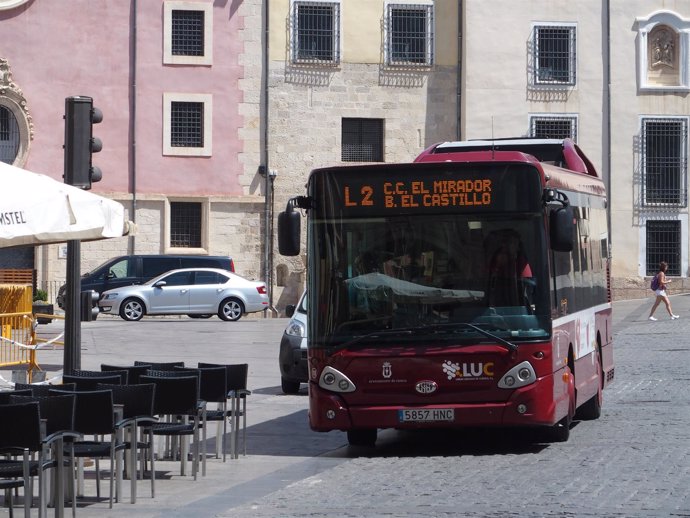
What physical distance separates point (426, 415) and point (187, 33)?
108ft

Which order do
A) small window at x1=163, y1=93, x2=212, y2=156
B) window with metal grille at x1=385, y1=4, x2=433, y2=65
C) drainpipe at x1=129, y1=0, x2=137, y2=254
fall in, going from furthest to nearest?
window with metal grille at x1=385, y1=4, x2=433, y2=65 < small window at x1=163, y1=93, x2=212, y2=156 < drainpipe at x1=129, y1=0, x2=137, y2=254

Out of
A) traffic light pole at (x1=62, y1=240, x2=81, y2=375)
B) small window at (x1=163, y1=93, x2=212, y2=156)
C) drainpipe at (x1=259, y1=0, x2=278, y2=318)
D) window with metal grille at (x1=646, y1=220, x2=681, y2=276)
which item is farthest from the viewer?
window with metal grille at (x1=646, y1=220, x2=681, y2=276)

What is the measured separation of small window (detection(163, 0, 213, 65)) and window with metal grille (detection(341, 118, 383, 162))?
15.4 feet

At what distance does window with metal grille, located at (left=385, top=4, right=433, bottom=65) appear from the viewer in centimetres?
4500

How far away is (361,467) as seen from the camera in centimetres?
1242

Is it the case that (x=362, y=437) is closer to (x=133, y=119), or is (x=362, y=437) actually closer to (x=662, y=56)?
(x=133, y=119)

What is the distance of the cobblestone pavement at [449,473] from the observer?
9727 mm

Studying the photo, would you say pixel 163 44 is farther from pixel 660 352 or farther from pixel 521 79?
pixel 660 352

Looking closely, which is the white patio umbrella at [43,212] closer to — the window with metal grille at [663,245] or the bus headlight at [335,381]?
the bus headlight at [335,381]

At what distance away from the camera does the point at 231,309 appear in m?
39.6

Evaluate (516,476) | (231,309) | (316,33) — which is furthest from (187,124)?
(516,476)

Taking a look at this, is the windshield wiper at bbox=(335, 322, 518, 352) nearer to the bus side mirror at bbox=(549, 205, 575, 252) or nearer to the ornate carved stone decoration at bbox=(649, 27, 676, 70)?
the bus side mirror at bbox=(549, 205, 575, 252)

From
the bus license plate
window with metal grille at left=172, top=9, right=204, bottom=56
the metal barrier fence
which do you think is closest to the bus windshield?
the bus license plate

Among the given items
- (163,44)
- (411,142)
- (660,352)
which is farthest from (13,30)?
(660,352)
